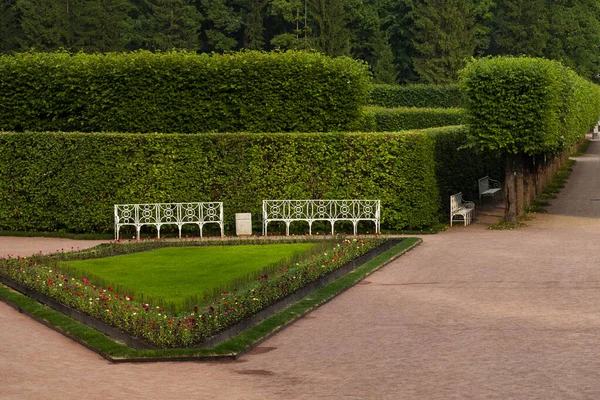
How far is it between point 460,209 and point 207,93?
7.69 meters

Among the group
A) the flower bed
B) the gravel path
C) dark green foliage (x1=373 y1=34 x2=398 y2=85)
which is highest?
dark green foliage (x1=373 y1=34 x2=398 y2=85)

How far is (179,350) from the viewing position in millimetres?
13945

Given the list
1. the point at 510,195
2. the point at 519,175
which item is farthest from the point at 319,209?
the point at 519,175

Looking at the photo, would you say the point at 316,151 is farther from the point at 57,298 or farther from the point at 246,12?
the point at 246,12

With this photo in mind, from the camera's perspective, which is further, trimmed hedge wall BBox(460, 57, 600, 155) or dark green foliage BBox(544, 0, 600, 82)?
dark green foliage BBox(544, 0, 600, 82)

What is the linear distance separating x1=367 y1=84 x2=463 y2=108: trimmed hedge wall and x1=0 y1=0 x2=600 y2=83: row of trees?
6775 millimetres

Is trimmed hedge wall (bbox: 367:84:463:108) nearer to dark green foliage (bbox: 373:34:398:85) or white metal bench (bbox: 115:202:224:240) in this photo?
dark green foliage (bbox: 373:34:398:85)

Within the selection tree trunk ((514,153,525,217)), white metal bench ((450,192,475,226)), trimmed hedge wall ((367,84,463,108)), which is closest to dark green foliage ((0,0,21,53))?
trimmed hedge wall ((367,84,463,108))

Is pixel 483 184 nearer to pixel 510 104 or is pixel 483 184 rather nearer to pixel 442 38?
pixel 510 104

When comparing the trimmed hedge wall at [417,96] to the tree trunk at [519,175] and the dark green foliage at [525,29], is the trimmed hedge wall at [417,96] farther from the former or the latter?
the tree trunk at [519,175]

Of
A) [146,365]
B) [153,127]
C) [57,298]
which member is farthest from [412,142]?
[146,365]

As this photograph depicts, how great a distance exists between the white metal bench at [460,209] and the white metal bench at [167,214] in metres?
6.39

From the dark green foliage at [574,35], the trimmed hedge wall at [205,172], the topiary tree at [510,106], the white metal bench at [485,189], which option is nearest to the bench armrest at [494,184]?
the white metal bench at [485,189]

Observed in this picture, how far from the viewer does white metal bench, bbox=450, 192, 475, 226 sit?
29734mm
